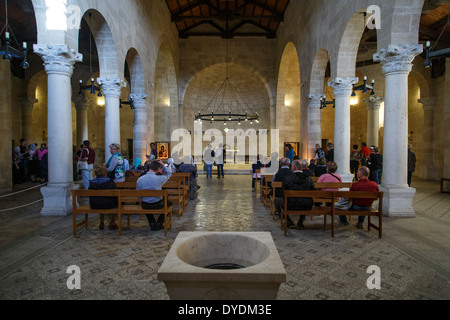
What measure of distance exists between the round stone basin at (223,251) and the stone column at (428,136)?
1310 cm

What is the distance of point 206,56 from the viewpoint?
56.2 ft

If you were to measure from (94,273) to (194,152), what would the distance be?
53.5ft

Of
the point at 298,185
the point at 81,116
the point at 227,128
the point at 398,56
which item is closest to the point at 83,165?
the point at 298,185

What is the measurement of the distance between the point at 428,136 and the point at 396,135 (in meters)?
8.59

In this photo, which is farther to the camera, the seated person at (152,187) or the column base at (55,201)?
the column base at (55,201)

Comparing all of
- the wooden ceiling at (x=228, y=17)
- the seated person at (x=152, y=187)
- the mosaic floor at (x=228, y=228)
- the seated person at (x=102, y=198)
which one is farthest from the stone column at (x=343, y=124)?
the wooden ceiling at (x=228, y=17)

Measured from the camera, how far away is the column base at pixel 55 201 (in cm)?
562

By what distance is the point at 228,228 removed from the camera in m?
4.99

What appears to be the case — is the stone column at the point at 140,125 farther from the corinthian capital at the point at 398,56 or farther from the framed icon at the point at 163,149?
the corinthian capital at the point at 398,56

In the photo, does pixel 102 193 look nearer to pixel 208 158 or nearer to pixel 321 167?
pixel 321 167

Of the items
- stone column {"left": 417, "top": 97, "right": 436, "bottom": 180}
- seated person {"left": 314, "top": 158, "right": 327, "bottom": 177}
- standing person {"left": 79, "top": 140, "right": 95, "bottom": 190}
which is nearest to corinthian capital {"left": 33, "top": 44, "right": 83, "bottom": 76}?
standing person {"left": 79, "top": 140, "right": 95, "bottom": 190}

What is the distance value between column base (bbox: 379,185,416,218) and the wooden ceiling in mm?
11642

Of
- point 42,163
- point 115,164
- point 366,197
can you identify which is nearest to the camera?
point 366,197
